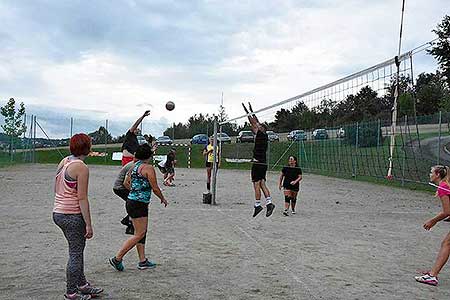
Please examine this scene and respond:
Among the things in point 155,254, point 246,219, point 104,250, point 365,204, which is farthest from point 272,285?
point 365,204

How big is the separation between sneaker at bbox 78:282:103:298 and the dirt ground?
0.09 metres

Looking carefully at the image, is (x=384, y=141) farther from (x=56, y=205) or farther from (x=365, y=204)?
(x=56, y=205)

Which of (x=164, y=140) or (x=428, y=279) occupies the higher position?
(x=164, y=140)

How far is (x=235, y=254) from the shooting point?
23.6ft

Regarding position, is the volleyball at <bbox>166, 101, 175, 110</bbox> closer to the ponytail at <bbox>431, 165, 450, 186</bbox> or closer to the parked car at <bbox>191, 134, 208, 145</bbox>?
the ponytail at <bbox>431, 165, 450, 186</bbox>

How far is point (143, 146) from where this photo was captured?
6.39 meters

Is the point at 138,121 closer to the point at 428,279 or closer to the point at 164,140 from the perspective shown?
the point at 428,279

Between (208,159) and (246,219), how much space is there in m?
5.65

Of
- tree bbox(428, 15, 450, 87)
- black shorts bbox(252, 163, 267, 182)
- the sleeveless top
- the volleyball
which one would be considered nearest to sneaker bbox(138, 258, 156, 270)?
the sleeveless top

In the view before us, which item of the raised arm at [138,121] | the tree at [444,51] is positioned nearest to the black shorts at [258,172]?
the raised arm at [138,121]

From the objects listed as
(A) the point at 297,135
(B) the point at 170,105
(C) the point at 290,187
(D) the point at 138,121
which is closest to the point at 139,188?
(D) the point at 138,121

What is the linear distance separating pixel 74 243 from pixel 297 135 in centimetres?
942

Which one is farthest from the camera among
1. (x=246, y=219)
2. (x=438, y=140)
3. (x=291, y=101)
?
(x=438, y=140)

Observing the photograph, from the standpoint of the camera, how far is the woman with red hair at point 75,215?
4.93m
